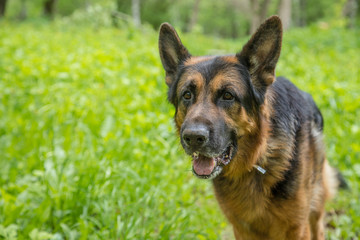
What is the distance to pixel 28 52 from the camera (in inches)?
325

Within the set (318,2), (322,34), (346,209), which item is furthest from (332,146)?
(318,2)

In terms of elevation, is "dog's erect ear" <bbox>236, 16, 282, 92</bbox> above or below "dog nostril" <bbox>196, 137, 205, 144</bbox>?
above

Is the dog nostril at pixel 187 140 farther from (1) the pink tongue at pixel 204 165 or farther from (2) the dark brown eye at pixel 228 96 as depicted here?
(2) the dark brown eye at pixel 228 96

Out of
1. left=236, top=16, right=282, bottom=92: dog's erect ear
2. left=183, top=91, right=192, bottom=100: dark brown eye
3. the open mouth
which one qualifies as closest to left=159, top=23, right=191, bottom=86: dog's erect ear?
left=183, top=91, right=192, bottom=100: dark brown eye

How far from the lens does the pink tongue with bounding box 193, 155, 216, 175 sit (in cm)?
→ 260

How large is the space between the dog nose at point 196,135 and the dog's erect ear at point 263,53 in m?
0.65

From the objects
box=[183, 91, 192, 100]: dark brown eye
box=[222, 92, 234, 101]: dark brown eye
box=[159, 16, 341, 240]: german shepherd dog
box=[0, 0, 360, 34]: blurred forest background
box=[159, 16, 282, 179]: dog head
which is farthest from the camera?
box=[0, 0, 360, 34]: blurred forest background

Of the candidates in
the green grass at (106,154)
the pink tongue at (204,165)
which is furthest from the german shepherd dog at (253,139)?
the green grass at (106,154)

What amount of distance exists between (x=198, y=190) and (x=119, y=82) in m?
2.95

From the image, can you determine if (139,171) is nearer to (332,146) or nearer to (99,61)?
(332,146)

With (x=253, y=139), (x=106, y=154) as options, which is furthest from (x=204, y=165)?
(x=106, y=154)

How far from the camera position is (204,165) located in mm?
2629

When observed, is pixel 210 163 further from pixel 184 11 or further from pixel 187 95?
pixel 184 11

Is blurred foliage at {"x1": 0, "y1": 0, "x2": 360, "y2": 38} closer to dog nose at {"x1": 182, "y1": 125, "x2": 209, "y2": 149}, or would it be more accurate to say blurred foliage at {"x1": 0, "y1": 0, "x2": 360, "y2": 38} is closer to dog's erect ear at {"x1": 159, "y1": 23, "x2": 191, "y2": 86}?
dog's erect ear at {"x1": 159, "y1": 23, "x2": 191, "y2": 86}
